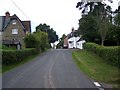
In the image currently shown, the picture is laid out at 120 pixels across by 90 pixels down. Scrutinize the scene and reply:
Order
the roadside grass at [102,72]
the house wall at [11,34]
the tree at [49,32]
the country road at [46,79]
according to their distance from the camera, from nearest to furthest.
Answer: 1. the country road at [46,79]
2. the roadside grass at [102,72]
3. the house wall at [11,34]
4. the tree at [49,32]

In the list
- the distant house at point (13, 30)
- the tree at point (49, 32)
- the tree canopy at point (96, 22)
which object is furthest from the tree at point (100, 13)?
the tree at point (49, 32)

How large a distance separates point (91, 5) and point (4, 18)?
26221 mm

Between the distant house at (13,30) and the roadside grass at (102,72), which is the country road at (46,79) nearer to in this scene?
the roadside grass at (102,72)

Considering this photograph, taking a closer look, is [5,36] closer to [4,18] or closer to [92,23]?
[4,18]

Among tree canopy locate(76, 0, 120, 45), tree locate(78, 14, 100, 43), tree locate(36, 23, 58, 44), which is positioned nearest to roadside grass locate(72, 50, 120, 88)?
tree canopy locate(76, 0, 120, 45)

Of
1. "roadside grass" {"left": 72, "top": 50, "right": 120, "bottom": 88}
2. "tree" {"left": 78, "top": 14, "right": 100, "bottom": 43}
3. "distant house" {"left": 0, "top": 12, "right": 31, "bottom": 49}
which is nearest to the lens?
"roadside grass" {"left": 72, "top": 50, "right": 120, "bottom": 88}

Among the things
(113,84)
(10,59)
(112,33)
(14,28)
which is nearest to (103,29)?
(112,33)

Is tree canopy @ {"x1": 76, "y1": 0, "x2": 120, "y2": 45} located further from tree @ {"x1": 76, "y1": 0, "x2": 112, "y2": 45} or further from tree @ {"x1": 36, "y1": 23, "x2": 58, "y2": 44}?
tree @ {"x1": 36, "y1": 23, "x2": 58, "y2": 44}

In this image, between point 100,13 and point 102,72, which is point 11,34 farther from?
point 102,72

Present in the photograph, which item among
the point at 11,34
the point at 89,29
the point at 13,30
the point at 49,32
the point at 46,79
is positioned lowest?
the point at 46,79

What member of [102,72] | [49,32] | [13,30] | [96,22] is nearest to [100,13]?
[96,22]

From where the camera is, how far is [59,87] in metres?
12.9

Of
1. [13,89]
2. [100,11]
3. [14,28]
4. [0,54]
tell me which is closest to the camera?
[13,89]

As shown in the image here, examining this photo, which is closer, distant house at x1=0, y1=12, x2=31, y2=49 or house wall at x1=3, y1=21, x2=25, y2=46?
distant house at x1=0, y1=12, x2=31, y2=49
